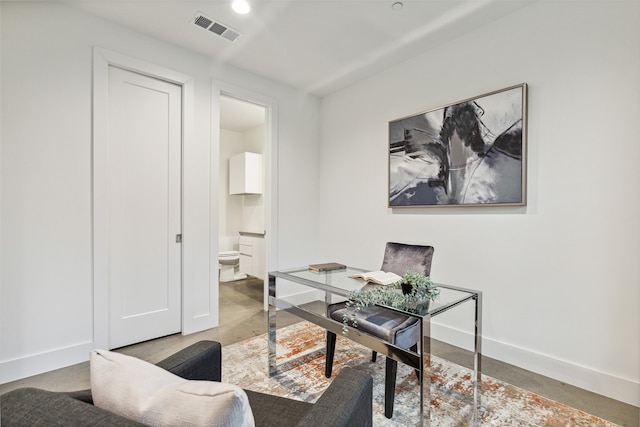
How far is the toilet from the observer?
4.95 m

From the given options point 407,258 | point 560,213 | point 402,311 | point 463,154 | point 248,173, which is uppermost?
point 248,173

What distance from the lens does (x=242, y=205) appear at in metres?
5.79

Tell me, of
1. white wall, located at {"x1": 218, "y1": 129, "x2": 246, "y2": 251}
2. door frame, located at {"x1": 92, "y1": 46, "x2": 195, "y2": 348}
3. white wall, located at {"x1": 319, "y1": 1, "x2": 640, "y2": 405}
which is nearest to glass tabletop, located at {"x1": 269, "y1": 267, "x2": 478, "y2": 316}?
white wall, located at {"x1": 319, "y1": 1, "x2": 640, "y2": 405}

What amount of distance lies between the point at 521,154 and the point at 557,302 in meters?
1.11

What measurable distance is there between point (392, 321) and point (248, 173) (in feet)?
12.4

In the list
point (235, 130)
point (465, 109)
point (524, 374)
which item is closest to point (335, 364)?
point (524, 374)

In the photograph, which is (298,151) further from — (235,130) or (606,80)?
(606,80)

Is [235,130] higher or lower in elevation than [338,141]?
higher

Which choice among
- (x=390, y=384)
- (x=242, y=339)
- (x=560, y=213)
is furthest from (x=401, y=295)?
(x=242, y=339)

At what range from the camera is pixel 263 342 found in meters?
2.72

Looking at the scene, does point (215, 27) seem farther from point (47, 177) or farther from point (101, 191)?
point (47, 177)

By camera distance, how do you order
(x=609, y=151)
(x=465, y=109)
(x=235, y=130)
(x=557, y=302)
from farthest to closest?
1. (x=235, y=130)
2. (x=465, y=109)
3. (x=557, y=302)
4. (x=609, y=151)

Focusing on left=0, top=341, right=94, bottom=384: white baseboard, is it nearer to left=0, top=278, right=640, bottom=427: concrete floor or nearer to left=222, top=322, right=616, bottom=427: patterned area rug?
left=0, top=278, right=640, bottom=427: concrete floor

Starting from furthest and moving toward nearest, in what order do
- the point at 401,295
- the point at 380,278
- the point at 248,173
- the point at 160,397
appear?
1. the point at 248,173
2. the point at 380,278
3. the point at 401,295
4. the point at 160,397
